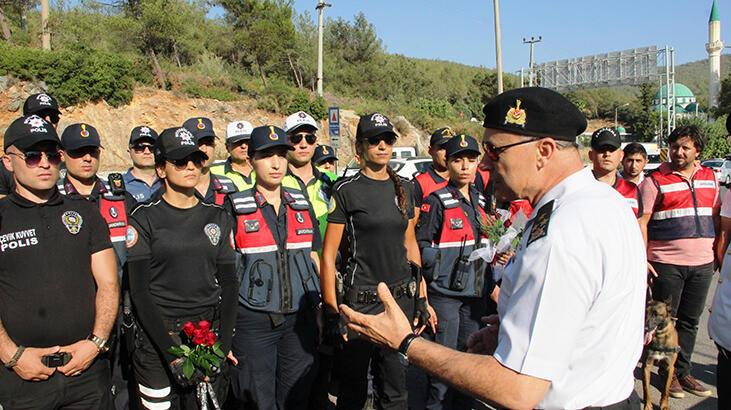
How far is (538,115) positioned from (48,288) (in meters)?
2.61

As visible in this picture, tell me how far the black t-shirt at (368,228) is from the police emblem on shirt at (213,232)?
0.75 metres

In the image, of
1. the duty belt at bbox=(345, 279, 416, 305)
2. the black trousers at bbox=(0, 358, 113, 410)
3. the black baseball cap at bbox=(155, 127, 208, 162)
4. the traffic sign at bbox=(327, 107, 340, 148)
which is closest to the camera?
the black trousers at bbox=(0, 358, 113, 410)

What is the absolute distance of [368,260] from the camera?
3.69 m

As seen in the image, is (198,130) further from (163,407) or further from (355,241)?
(163,407)

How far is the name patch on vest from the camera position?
11.8ft

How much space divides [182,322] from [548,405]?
238 centimetres

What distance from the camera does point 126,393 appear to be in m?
3.97

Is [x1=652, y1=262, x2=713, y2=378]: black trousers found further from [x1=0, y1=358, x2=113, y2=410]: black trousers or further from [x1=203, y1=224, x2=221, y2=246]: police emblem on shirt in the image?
[x1=0, y1=358, x2=113, y2=410]: black trousers

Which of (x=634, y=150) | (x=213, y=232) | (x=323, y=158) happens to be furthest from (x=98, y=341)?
(x=634, y=150)

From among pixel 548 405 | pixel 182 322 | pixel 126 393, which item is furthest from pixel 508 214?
pixel 126 393

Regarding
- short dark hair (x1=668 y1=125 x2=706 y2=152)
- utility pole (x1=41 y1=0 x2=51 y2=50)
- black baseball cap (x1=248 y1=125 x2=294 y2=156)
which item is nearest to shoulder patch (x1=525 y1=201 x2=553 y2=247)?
black baseball cap (x1=248 y1=125 x2=294 y2=156)

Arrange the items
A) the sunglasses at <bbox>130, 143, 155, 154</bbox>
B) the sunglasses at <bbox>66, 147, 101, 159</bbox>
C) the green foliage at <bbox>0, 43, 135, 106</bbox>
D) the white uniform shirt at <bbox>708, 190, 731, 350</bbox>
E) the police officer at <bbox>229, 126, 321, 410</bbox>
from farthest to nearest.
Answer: the green foliage at <bbox>0, 43, 135, 106</bbox>
the sunglasses at <bbox>130, 143, 155, 154</bbox>
the sunglasses at <bbox>66, 147, 101, 159</bbox>
the police officer at <bbox>229, 126, 321, 410</bbox>
the white uniform shirt at <bbox>708, 190, 731, 350</bbox>

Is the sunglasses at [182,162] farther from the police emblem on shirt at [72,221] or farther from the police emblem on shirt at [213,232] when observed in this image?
the police emblem on shirt at [72,221]

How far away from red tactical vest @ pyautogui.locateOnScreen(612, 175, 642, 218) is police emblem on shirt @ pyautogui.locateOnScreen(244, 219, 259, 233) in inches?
132
